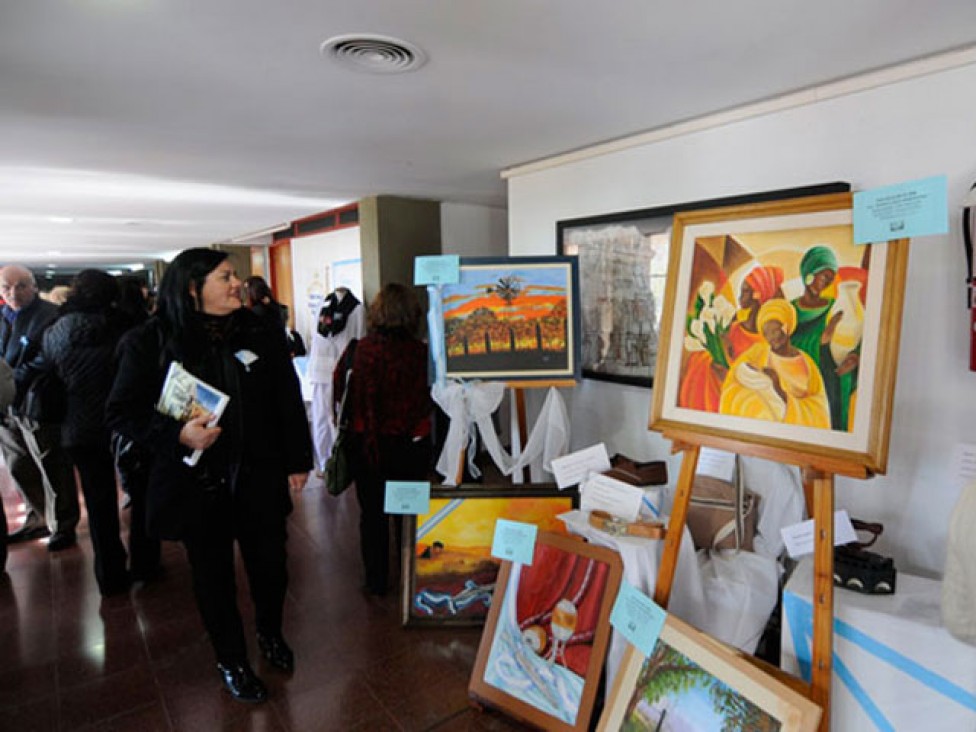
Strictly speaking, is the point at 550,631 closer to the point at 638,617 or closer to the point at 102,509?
the point at 638,617

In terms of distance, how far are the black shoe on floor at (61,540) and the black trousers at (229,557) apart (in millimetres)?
→ 1899

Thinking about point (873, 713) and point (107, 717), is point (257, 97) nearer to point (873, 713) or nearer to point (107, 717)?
point (107, 717)

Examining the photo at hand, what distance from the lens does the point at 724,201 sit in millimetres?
2381

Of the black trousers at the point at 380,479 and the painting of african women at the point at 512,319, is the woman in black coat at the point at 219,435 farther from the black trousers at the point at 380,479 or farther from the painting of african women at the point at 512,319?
the painting of african women at the point at 512,319

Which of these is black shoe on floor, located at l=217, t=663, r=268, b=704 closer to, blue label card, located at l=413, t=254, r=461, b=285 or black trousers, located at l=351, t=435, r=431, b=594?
black trousers, located at l=351, t=435, r=431, b=594

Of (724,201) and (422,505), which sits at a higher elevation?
(724,201)

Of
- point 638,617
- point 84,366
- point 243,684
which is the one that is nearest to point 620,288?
point 638,617

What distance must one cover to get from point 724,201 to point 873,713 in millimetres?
1837

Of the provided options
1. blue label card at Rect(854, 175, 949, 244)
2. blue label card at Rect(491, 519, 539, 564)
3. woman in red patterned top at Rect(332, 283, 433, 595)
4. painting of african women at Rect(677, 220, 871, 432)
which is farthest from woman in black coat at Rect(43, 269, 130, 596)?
blue label card at Rect(854, 175, 949, 244)

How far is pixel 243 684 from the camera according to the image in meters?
2.00

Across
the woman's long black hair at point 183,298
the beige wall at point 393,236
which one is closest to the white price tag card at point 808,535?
the woman's long black hair at point 183,298

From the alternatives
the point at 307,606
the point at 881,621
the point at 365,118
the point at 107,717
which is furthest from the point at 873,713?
the point at 365,118

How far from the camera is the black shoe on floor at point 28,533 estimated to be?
3.37 m

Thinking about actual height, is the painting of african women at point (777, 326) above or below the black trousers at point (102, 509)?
above
